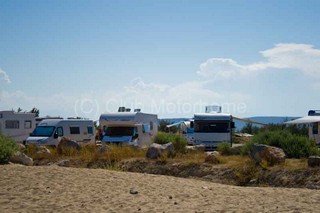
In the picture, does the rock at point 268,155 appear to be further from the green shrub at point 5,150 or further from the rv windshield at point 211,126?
the rv windshield at point 211,126

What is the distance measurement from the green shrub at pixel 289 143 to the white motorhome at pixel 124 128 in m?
7.43

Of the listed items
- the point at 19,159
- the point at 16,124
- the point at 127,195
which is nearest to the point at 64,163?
the point at 19,159

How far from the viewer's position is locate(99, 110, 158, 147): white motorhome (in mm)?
25453

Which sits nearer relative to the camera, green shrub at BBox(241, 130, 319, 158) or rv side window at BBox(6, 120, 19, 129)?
green shrub at BBox(241, 130, 319, 158)

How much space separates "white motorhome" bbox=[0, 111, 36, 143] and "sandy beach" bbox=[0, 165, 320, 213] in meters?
22.3

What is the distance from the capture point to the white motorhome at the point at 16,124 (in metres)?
33.6

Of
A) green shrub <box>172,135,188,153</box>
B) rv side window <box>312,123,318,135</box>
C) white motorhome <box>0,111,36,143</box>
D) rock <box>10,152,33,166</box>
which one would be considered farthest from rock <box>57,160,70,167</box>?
rv side window <box>312,123,318,135</box>

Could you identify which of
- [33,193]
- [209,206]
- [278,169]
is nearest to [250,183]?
[278,169]

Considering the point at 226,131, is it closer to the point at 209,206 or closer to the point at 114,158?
the point at 114,158

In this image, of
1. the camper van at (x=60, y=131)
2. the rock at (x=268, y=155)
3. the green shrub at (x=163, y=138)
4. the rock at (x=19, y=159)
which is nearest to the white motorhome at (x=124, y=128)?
the green shrub at (x=163, y=138)

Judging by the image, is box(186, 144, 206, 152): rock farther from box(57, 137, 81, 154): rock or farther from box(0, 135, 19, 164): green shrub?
box(0, 135, 19, 164): green shrub

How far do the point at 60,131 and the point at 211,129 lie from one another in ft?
28.5

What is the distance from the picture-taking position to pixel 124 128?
86.3 ft

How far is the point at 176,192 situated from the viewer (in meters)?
10.3
